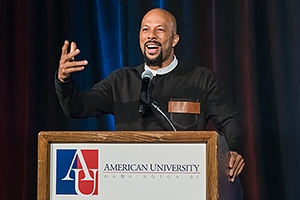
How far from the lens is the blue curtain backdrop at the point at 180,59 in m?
2.50

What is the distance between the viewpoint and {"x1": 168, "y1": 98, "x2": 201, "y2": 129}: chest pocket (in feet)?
6.12

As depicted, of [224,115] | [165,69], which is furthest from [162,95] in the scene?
[224,115]

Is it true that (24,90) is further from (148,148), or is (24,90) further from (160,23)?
(148,148)

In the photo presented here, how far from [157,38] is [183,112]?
32 centimetres

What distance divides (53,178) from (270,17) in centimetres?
169

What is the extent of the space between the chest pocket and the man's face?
0.21m

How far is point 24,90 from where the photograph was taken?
2775 millimetres

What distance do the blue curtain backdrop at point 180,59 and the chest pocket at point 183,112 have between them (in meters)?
0.70

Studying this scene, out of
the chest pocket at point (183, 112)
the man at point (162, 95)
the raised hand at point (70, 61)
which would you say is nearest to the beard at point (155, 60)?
the man at point (162, 95)

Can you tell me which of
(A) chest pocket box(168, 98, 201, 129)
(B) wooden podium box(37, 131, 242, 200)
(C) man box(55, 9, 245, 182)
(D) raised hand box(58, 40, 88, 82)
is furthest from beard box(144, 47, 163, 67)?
(B) wooden podium box(37, 131, 242, 200)

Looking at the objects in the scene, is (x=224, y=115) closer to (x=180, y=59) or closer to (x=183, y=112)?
(x=183, y=112)

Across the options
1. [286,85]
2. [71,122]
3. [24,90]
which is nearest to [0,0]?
[24,90]

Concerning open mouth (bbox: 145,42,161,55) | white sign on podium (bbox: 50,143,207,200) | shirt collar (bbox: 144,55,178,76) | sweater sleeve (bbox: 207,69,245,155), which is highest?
open mouth (bbox: 145,42,161,55)

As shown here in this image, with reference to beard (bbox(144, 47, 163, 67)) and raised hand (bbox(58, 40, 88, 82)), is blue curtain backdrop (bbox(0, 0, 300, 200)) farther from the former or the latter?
raised hand (bbox(58, 40, 88, 82))
